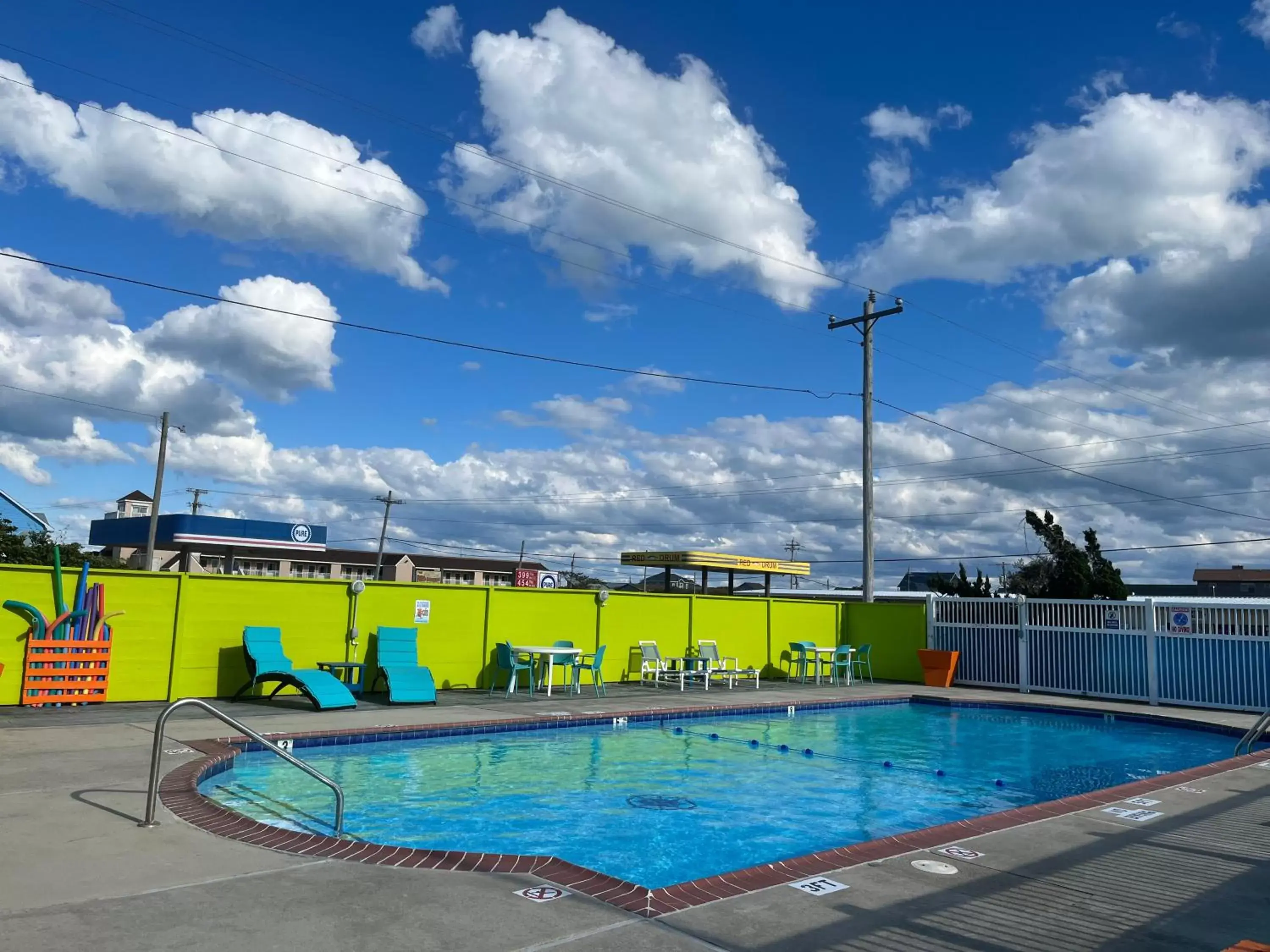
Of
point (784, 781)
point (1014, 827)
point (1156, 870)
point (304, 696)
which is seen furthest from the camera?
point (304, 696)

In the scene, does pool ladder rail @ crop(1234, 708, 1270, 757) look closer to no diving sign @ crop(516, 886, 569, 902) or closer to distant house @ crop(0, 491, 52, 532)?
no diving sign @ crop(516, 886, 569, 902)

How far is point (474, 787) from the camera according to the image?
852cm

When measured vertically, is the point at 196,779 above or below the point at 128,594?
below

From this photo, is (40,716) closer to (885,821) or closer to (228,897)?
(228,897)

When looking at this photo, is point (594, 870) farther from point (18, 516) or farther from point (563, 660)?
point (18, 516)

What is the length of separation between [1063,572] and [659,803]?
30.2 metres

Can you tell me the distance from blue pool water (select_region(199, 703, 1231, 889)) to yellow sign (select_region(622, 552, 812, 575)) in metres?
9.39

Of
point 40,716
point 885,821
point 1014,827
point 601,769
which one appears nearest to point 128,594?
point 40,716

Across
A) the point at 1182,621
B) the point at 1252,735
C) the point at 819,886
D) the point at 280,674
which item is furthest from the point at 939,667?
the point at 819,886

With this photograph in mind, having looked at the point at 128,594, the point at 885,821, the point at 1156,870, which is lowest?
the point at 885,821

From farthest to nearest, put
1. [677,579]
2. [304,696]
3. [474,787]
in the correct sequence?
[677,579] → [304,696] → [474,787]

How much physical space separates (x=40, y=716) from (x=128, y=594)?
80.2 inches

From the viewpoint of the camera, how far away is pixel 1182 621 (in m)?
16.2

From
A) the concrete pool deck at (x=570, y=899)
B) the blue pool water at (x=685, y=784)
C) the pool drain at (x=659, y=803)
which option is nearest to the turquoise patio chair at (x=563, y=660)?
the blue pool water at (x=685, y=784)
